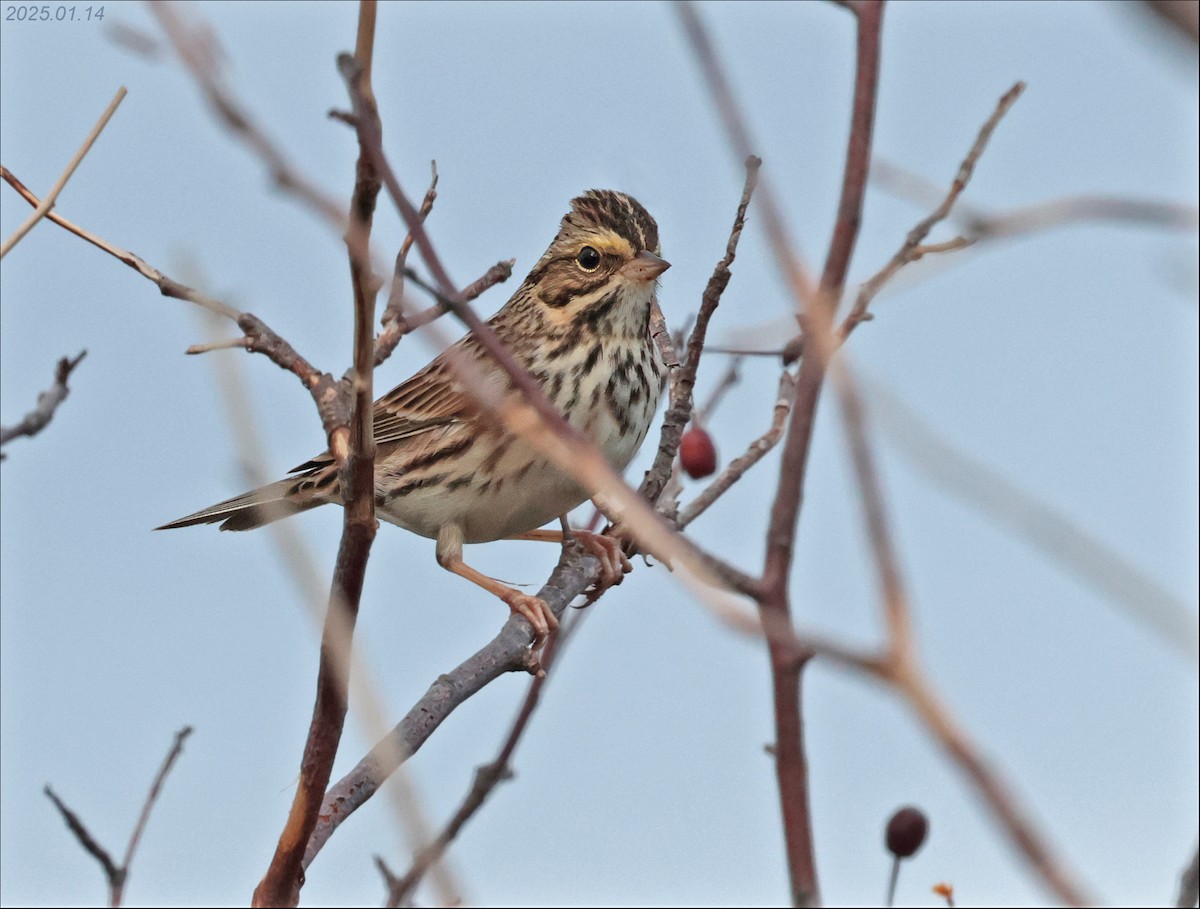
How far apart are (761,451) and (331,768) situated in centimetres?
382

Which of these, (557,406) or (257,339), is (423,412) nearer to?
(557,406)

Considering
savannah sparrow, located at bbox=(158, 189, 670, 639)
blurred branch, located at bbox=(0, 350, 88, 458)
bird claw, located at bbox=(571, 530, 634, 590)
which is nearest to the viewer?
blurred branch, located at bbox=(0, 350, 88, 458)

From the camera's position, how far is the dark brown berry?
4.21m

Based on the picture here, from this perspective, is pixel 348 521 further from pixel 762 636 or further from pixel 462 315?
pixel 762 636

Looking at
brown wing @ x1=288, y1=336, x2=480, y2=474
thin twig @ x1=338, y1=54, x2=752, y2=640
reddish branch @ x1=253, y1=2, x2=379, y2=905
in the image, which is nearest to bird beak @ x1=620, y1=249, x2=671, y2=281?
brown wing @ x1=288, y1=336, x2=480, y2=474

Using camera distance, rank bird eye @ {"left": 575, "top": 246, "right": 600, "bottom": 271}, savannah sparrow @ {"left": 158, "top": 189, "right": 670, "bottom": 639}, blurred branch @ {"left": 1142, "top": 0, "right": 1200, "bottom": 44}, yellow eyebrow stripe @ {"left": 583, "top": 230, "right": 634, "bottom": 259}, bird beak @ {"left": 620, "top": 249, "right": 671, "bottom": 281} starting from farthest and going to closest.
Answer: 1. bird eye @ {"left": 575, "top": 246, "right": 600, "bottom": 271}
2. yellow eyebrow stripe @ {"left": 583, "top": 230, "right": 634, "bottom": 259}
3. bird beak @ {"left": 620, "top": 249, "right": 671, "bottom": 281}
4. savannah sparrow @ {"left": 158, "top": 189, "right": 670, "bottom": 639}
5. blurred branch @ {"left": 1142, "top": 0, "right": 1200, "bottom": 44}

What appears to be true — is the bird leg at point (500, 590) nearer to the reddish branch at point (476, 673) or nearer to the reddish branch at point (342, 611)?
the reddish branch at point (476, 673)

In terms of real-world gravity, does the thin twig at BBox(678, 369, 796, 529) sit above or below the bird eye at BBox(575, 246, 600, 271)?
below

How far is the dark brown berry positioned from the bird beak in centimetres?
378

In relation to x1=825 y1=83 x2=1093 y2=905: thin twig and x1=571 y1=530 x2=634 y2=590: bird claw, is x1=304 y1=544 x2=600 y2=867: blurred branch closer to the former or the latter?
x1=571 y1=530 x2=634 y2=590: bird claw

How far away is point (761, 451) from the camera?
705cm

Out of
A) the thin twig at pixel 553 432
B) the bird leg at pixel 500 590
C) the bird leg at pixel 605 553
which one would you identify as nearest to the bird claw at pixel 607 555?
the bird leg at pixel 605 553

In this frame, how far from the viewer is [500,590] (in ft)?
23.0

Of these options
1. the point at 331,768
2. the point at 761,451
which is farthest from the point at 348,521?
the point at 761,451
